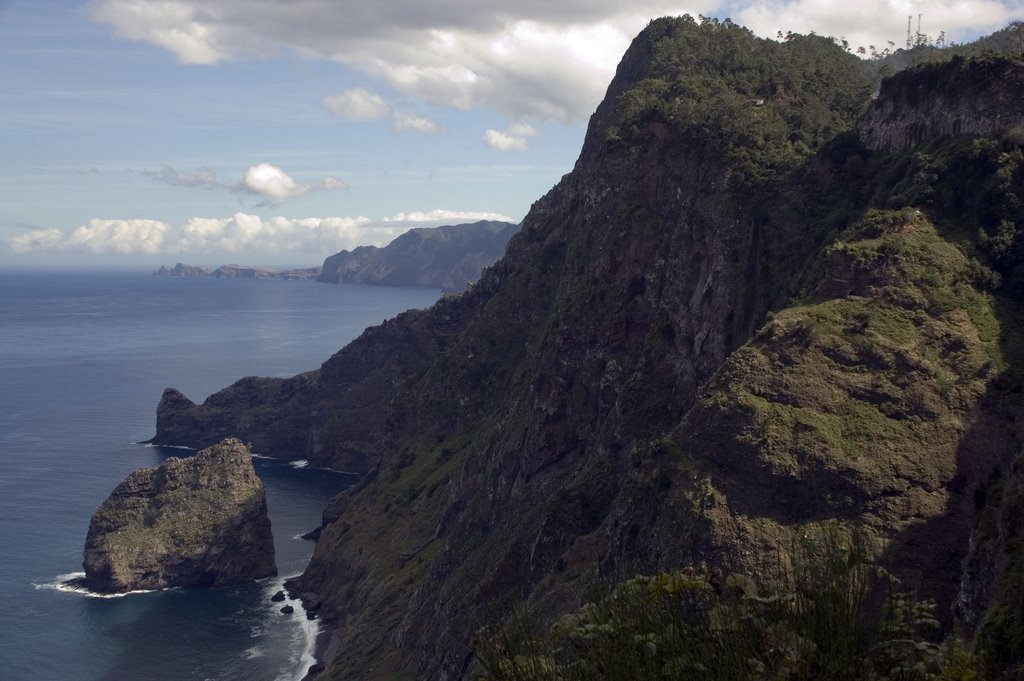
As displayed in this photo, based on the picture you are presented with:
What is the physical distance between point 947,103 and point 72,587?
111 meters

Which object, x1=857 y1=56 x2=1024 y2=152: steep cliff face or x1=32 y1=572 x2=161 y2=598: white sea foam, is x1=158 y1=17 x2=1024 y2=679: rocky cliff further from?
x1=32 y1=572 x2=161 y2=598: white sea foam

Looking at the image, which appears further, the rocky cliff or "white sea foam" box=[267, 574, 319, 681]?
"white sea foam" box=[267, 574, 319, 681]

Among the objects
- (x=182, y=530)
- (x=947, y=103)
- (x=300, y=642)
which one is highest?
(x=947, y=103)

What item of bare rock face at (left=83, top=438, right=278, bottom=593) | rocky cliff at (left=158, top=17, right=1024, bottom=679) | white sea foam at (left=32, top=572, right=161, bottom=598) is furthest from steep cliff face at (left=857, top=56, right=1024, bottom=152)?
white sea foam at (left=32, top=572, right=161, bottom=598)

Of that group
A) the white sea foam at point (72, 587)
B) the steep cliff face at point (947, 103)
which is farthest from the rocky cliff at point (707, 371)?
the white sea foam at point (72, 587)

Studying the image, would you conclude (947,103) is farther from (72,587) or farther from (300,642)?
(72,587)

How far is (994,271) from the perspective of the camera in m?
68.1

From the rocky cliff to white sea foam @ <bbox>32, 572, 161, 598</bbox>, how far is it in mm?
21717

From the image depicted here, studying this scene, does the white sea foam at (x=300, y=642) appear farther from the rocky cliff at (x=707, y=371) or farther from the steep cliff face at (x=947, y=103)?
the steep cliff face at (x=947, y=103)

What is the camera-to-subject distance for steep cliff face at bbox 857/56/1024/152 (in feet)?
244

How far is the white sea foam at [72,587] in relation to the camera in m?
128

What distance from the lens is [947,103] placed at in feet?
262

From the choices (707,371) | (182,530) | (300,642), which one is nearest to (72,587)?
(182,530)

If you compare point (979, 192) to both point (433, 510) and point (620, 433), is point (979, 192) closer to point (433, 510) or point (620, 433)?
point (620, 433)
